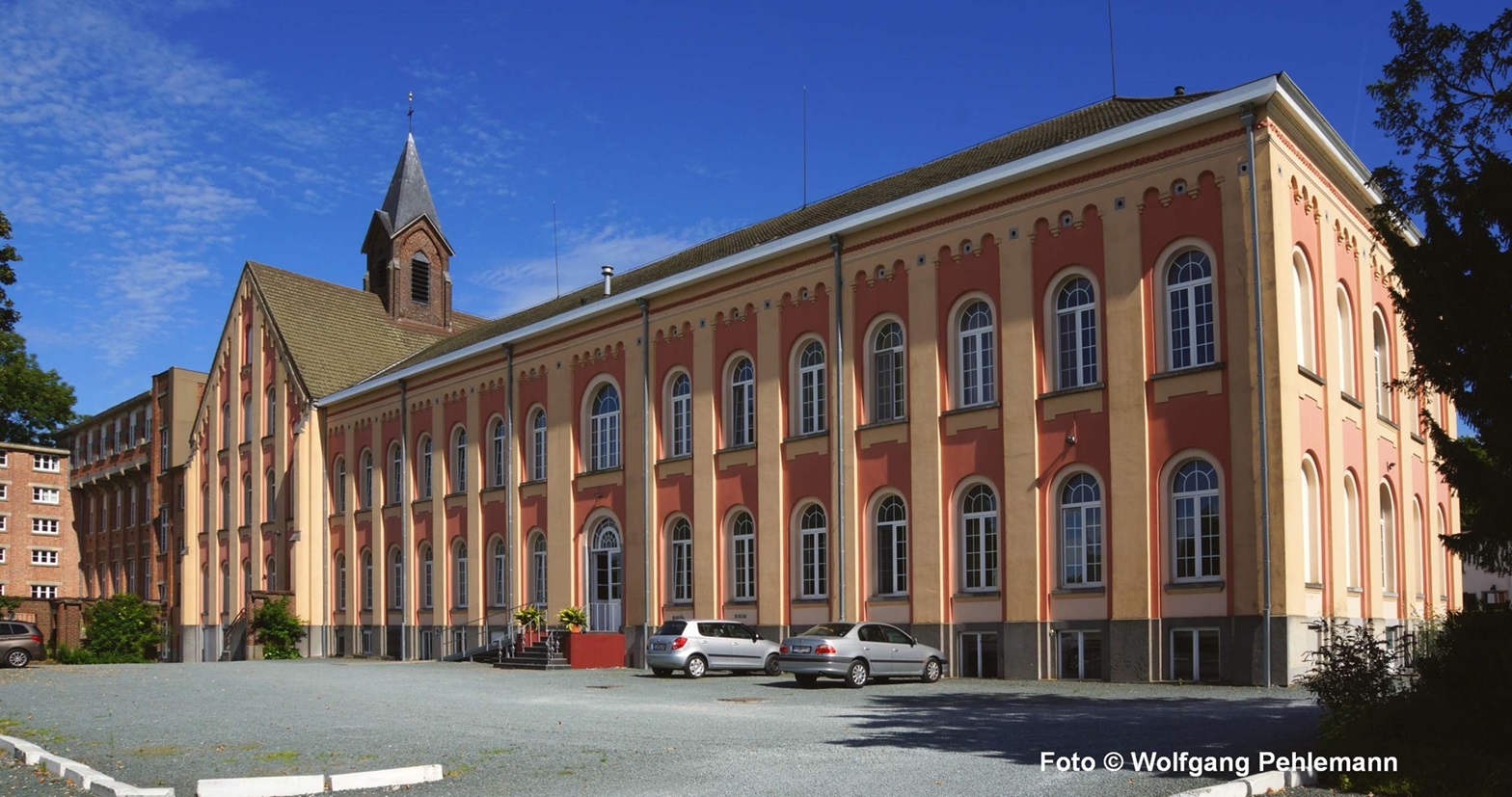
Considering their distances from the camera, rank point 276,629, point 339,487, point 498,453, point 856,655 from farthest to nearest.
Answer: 1. point 339,487
2. point 276,629
3. point 498,453
4. point 856,655

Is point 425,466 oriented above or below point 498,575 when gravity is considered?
above

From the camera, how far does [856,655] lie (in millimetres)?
23250

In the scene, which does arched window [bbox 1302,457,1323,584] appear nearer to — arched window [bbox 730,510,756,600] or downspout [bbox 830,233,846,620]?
downspout [bbox 830,233,846,620]

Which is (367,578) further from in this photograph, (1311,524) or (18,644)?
Answer: (1311,524)

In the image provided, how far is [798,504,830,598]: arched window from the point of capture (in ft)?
97.2

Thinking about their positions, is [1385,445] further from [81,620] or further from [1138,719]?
[81,620]

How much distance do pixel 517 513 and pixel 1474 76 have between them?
98.7ft

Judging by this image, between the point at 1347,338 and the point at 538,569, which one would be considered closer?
the point at 1347,338

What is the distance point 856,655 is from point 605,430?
598 inches

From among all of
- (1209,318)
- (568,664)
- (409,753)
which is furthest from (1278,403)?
(568,664)

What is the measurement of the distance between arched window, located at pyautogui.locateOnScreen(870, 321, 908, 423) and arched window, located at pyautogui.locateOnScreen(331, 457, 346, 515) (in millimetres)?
25696

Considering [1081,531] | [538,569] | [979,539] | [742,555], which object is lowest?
[538,569]

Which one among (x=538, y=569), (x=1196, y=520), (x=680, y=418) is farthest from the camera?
(x=538, y=569)

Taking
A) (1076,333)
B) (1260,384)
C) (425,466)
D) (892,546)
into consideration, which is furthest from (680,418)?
(1260,384)
